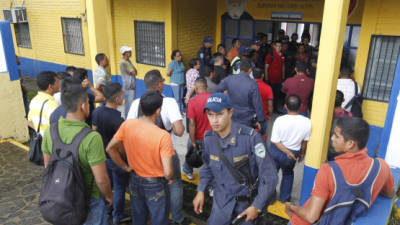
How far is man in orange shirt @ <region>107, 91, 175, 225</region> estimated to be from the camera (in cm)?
293

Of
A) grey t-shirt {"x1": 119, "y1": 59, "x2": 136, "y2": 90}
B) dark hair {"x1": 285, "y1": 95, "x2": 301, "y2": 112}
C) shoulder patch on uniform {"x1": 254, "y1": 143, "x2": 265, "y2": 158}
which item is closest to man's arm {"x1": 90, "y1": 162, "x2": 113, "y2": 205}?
shoulder patch on uniform {"x1": 254, "y1": 143, "x2": 265, "y2": 158}

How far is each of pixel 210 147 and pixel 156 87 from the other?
1.51 meters

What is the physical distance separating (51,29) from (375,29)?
11645 mm

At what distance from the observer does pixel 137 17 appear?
9492 mm

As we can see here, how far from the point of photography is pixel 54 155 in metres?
2.72

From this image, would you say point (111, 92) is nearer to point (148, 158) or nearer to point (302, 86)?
point (148, 158)

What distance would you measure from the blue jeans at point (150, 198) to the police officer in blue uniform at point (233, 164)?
18.2 inches

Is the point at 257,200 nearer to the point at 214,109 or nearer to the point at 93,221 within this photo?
the point at 214,109

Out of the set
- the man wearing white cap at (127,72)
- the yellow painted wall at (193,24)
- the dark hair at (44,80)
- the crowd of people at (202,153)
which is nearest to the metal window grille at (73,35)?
the yellow painted wall at (193,24)

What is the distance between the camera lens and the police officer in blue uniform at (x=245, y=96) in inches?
198

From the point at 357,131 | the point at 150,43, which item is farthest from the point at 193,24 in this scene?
the point at 357,131

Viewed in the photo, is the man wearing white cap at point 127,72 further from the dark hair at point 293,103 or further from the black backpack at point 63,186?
the black backpack at point 63,186

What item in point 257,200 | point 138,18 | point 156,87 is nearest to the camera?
point 257,200

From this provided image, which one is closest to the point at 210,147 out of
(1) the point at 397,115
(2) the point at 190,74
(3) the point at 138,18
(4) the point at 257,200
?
(4) the point at 257,200
